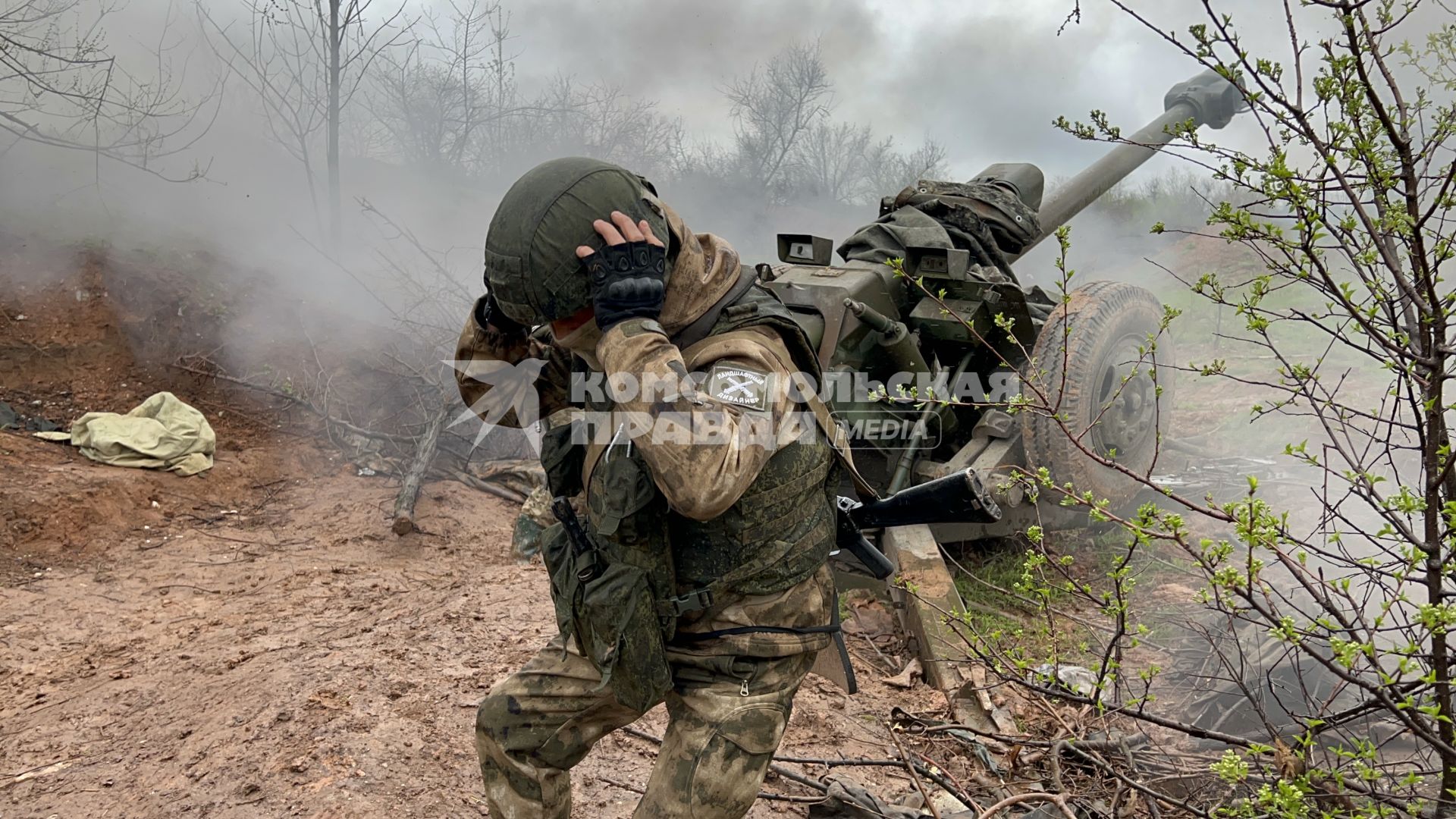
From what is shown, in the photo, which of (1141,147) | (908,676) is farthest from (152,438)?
(1141,147)

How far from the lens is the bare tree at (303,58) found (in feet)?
29.4

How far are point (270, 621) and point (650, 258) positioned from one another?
10.8 feet

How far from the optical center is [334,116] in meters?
8.97

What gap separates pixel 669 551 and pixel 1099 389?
3.35m

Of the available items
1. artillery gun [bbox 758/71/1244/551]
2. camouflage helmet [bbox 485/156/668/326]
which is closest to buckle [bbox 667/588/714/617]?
camouflage helmet [bbox 485/156/668/326]

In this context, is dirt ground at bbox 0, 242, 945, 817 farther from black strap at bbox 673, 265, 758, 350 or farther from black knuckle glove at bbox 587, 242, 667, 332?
black knuckle glove at bbox 587, 242, 667, 332

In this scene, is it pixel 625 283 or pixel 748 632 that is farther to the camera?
pixel 748 632

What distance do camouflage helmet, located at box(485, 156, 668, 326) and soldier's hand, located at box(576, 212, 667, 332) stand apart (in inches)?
1.9

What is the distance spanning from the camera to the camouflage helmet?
1962 mm

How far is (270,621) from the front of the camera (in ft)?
14.3

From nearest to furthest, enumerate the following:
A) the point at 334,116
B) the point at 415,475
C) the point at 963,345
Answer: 1. the point at 963,345
2. the point at 415,475
3. the point at 334,116

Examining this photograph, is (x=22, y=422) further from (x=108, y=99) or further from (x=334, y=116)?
(x=108, y=99)

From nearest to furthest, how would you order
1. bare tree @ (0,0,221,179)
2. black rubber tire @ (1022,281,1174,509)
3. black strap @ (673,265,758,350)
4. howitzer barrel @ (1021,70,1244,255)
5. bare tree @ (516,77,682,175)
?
1. black strap @ (673,265,758,350)
2. black rubber tire @ (1022,281,1174,509)
3. howitzer barrel @ (1021,70,1244,255)
4. bare tree @ (0,0,221,179)
5. bare tree @ (516,77,682,175)

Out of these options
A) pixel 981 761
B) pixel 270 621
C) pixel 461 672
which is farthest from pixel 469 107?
pixel 981 761
